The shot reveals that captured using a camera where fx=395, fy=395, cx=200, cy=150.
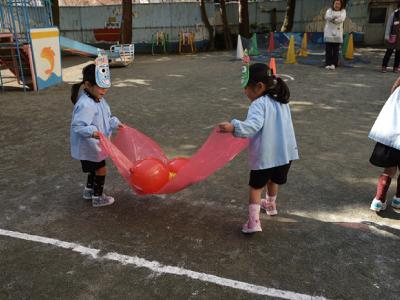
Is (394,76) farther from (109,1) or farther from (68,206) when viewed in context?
(109,1)

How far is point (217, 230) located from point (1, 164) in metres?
2.89

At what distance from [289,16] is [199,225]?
15.1 m

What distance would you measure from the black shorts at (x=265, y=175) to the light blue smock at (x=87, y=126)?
1.28m

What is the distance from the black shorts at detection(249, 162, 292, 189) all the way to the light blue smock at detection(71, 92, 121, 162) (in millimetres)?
1277

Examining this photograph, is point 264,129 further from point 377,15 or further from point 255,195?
point 377,15

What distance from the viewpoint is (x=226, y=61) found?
1296 cm

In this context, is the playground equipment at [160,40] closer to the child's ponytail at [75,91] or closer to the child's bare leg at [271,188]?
the child's ponytail at [75,91]

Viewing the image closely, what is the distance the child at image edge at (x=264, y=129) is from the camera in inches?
107

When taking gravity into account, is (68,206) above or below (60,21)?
below

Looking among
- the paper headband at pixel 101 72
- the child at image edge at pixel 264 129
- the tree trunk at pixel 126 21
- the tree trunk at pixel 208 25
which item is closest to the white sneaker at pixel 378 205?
the child at image edge at pixel 264 129

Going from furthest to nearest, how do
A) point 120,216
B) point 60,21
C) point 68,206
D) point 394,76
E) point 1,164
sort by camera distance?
point 60,21 < point 394,76 < point 1,164 < point 68,206 < point 120,216

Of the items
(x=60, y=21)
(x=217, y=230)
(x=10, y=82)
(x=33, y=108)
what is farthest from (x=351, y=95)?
(x=60, y=21)

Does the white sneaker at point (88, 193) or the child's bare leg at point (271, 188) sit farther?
the white sneaker at point (88, 193)

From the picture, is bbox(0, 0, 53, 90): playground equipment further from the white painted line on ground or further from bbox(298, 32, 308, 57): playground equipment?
bbox(298, 32, 308, 57): playground equipment
